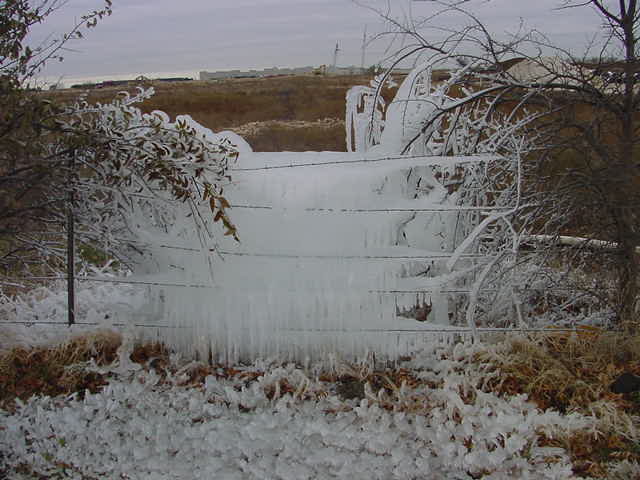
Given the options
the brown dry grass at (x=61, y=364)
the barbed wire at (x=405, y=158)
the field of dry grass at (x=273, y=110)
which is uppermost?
the field of dry grass at (x=273, y=110)

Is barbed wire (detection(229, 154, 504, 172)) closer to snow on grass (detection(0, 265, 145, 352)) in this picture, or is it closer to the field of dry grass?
snow on grass (detection(0, 265, 145, 352))

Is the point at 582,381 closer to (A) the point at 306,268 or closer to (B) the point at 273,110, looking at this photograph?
(A) the point at 306,268

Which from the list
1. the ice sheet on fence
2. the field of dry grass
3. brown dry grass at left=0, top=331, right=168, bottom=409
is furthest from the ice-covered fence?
the field of dry grass

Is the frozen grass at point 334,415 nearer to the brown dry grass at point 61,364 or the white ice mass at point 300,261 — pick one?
the brown dry grass at point 61,364

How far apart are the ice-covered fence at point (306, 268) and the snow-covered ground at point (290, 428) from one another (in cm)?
20

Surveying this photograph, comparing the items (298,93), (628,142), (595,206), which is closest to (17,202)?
(595,206)

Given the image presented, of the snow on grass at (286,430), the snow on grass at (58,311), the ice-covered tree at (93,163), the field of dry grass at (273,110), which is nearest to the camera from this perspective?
the snow on grass at (286,430)

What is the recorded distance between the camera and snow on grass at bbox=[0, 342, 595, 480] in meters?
2.75

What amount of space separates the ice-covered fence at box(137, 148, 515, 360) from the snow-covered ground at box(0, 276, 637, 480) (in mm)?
198

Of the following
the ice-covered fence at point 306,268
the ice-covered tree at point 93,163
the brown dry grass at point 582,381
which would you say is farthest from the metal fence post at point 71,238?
the brown dry grass at point 582,381

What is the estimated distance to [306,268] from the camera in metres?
3.64

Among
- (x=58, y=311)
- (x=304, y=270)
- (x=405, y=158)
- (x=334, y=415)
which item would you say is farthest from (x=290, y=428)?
(x=58, y=311)

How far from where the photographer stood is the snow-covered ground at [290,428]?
275 cm

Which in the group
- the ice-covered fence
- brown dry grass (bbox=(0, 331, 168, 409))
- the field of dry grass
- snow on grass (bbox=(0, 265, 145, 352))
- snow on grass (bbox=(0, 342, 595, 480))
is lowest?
snow on grass (bbox=(0, 342, 595, 480))
